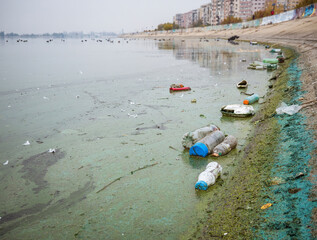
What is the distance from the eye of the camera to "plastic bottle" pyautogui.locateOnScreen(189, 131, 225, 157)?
6660 mm

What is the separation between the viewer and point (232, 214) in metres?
4.05

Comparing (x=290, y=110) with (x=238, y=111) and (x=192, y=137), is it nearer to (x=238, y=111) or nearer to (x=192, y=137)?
(x=238, y=111)

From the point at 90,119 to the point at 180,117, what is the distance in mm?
3855

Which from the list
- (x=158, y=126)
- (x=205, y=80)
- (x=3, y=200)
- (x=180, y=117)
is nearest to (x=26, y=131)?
(x=3, y=200)

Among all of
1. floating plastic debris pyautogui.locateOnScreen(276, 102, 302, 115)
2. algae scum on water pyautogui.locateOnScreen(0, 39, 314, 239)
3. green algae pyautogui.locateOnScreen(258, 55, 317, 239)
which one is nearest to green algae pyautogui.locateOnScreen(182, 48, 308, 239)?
algae scum on water pyautogui.locateOnScreen(0, 39, 314, 239)

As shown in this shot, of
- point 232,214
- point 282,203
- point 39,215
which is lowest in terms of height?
point 39,215

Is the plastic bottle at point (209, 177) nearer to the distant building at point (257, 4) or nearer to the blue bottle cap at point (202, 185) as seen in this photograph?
the blue bottle cap at point (202, 185)

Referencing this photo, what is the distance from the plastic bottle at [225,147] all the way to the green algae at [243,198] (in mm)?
384

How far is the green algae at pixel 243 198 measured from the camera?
3.72 metres

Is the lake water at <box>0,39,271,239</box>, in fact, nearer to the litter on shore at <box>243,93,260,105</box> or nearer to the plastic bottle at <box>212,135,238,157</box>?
the plastic bottle at <box>212,135,238,157</box>

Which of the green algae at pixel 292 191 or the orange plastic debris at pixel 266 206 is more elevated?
the green algae at pixel 292 191

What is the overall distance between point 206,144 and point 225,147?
537 mm

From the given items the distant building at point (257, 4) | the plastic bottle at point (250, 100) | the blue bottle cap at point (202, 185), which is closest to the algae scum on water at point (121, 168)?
the blue bottle cap at point (202, 185)

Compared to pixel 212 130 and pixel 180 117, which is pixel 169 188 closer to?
pixel 212 130
